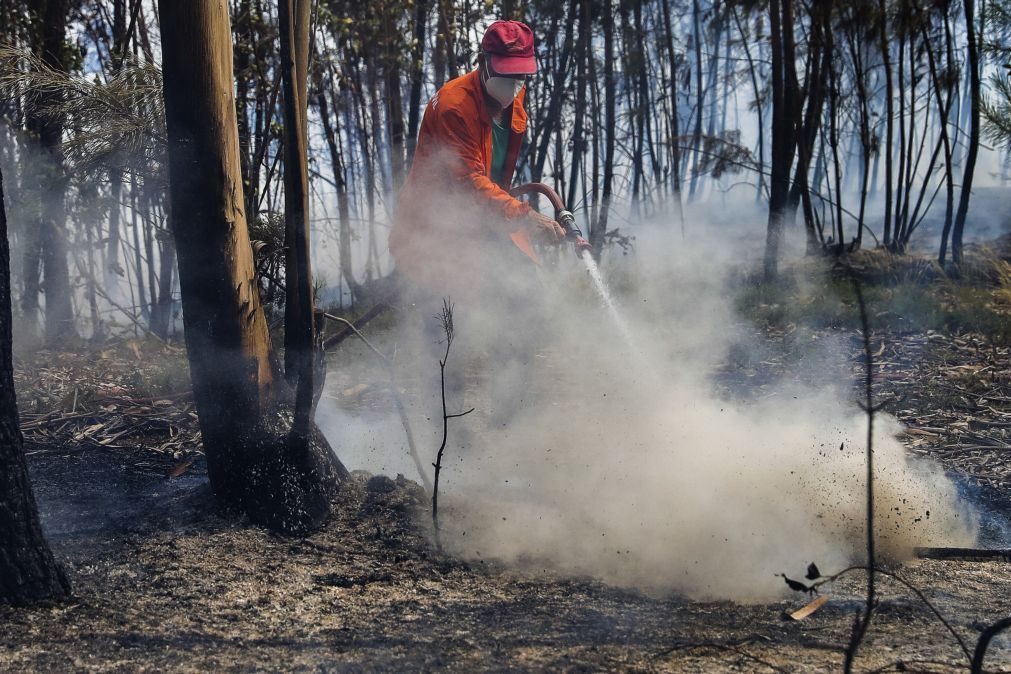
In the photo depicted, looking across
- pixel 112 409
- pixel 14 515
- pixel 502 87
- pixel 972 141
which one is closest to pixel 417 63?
pixel 502 87

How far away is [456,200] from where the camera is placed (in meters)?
4.23

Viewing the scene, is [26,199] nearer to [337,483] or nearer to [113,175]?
[113,175]

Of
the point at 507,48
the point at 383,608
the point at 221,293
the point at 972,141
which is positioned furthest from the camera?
the point at 972,141

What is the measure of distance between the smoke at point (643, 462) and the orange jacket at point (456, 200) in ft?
0.63

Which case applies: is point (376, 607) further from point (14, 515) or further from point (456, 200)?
point (456, 200)

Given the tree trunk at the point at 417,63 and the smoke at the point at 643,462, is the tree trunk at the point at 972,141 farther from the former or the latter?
the tree trunk at the point at 417,63

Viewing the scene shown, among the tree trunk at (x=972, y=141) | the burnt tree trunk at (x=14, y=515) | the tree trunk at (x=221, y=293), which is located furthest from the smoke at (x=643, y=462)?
the tree trunk at (x=972, y=141)

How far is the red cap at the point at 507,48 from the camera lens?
402 centimetres

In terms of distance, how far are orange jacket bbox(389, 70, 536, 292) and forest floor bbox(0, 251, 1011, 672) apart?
1323 mm

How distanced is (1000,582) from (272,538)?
277cm

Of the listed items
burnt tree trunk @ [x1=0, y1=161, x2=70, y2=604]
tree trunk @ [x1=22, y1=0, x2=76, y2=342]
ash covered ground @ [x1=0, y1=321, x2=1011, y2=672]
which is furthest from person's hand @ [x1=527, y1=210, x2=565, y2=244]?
tree trunk @ [x1=22, y1=0, x2=76, y2=342]

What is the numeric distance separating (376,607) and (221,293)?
4.60 ft

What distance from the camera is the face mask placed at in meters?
4.12

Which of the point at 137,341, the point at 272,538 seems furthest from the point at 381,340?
the point at 272,538
